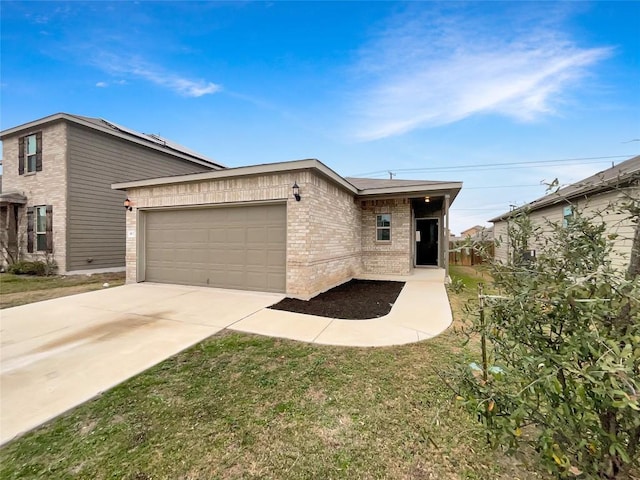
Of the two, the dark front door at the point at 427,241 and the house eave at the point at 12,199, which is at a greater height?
the house eave at the point at 12,199

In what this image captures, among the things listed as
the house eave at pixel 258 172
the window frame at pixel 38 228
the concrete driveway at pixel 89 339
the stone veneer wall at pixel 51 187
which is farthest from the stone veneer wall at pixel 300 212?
the window frame at pixel 38 228

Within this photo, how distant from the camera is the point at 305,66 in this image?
11086 mm

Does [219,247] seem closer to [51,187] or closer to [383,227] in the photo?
[383,227]

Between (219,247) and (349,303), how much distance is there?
3966 mm

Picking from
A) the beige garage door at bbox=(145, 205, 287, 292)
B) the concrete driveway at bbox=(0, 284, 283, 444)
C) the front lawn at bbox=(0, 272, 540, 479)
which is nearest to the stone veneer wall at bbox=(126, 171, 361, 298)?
the beige garage door at bbox=(145, 205, 287, 292)

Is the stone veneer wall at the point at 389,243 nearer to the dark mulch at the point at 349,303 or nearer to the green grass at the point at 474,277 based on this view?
the green grass at the point at 474,277

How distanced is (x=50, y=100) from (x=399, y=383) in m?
18.0

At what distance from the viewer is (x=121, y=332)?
432cm

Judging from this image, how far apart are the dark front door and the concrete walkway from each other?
761 centimetres

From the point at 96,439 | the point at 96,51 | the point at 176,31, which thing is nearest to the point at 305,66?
the point at 176,31

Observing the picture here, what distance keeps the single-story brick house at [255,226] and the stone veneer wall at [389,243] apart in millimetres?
85

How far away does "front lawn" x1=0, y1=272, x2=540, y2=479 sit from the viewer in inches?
72.5

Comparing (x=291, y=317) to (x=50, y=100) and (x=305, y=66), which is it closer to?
(x=305, y=66)

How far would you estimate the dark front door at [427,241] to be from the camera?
14.1 m
